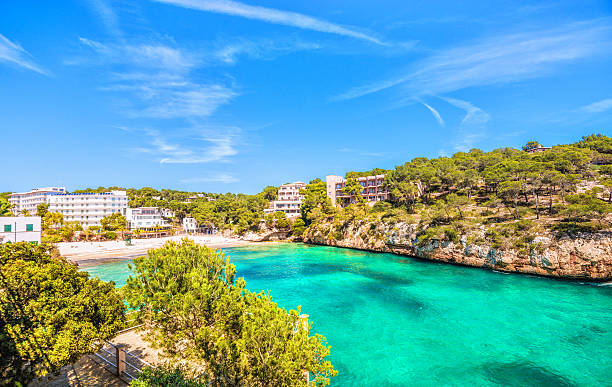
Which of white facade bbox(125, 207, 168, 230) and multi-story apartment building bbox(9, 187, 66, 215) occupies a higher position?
multi-story apartment building bbox(9, 187, 66, 215)

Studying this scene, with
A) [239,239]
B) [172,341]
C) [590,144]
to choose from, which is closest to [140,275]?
[172,341]

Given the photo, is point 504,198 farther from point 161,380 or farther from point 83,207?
point 83,207

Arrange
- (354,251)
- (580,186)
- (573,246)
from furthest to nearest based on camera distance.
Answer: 1. (354,251)
2. (580,186)
3. (573,246)

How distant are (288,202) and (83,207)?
225 feet

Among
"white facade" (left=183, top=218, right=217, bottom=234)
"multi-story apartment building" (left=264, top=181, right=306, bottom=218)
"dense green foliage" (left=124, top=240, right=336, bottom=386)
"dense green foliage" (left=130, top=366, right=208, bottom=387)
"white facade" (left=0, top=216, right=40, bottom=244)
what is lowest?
"white facade" (left=183, top=218, right=217, bottom=234)

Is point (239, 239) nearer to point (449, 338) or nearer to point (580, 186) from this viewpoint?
point (449, 338)

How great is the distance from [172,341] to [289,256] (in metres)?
47.2

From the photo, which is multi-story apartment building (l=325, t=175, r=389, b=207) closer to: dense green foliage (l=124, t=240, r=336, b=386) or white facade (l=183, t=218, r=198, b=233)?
white facade (l=183, t=218, r=198, b=233)

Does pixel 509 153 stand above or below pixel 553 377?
above

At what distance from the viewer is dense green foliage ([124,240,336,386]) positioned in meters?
8.27

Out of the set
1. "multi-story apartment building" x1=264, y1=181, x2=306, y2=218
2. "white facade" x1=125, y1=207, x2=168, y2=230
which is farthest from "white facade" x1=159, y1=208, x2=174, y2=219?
"multi-story apartment building" x1=264, y1=181, x2=306, y2=218

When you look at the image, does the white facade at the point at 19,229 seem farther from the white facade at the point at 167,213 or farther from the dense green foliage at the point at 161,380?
the white facade at the point at 167,213

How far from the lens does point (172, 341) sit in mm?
10500

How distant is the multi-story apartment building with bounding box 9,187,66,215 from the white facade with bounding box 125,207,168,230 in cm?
3885
